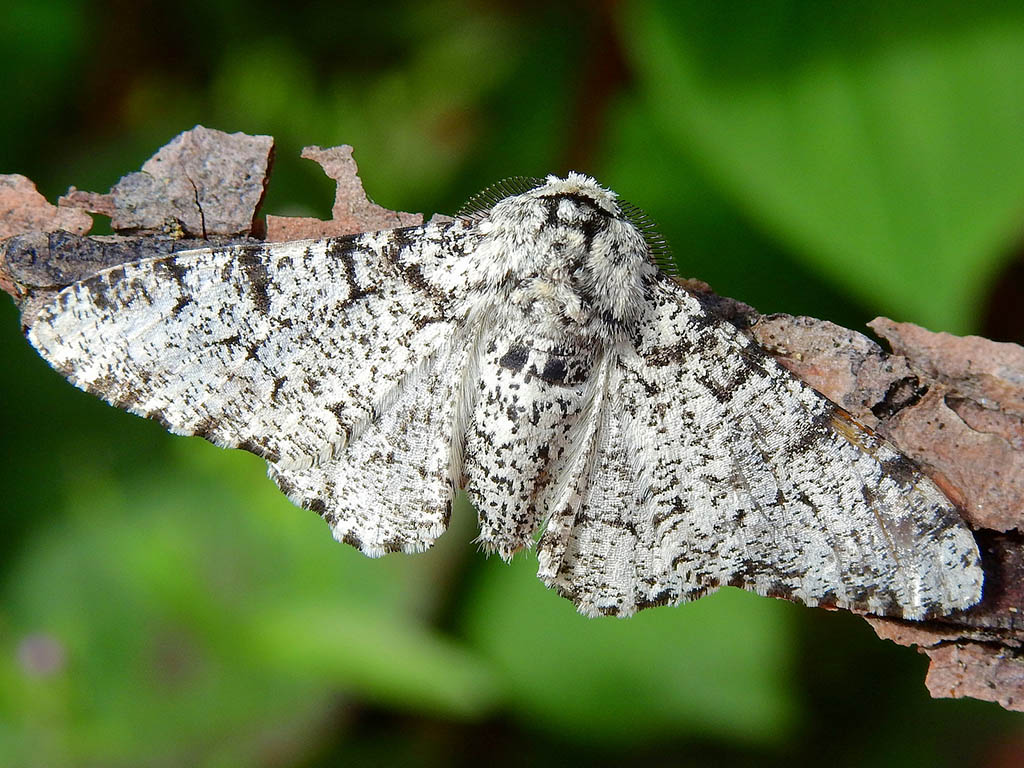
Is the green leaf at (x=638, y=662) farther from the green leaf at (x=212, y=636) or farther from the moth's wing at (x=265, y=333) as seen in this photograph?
the moth's wing at (x=265, y=333)

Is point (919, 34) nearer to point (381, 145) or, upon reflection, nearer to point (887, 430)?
point (887, 430)

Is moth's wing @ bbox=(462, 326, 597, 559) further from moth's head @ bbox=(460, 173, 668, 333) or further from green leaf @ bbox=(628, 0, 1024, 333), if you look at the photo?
green leaf @ bbox=(628, 0, 1024, 333)

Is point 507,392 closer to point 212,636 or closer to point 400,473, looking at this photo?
point 400,473

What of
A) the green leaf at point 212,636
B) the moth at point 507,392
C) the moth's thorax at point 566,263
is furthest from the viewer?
the green leaf at point 212,636

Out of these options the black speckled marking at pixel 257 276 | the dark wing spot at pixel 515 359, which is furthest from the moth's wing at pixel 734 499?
the black speckled marking at pixel 257 276

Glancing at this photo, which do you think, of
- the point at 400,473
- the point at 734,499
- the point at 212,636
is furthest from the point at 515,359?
the point at 212,636

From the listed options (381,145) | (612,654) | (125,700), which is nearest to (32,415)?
(125,700)
